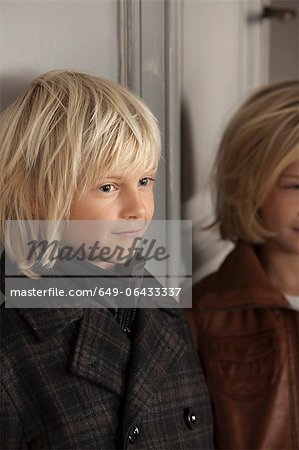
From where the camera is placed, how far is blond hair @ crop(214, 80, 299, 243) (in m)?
1.43

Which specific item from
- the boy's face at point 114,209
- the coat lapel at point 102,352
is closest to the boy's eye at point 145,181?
the boy's face at point 114,209

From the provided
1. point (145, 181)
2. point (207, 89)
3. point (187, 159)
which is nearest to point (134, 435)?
point (145, 181)

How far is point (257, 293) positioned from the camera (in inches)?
56.8

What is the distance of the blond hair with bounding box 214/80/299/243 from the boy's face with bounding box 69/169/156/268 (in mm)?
376

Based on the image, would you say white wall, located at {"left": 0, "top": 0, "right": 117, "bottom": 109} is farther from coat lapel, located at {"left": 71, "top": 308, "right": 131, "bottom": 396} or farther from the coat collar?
the coat collar

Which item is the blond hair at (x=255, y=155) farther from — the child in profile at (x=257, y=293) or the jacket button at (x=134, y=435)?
the jacket button at (x=134, y=435)

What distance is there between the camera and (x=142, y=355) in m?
1.15

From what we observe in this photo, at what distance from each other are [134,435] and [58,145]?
397mm

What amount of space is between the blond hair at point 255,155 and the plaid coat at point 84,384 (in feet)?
1.22

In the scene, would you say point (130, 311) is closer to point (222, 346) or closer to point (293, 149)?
point (222, 346)

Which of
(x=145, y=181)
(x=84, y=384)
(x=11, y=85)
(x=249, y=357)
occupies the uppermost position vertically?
(x=11, y=85)

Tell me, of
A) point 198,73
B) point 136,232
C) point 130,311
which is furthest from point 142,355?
point 198,73

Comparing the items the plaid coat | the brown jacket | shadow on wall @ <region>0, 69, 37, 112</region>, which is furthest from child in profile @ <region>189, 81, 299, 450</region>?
shadow on wall @ <region>0, 69, 37, 112</region>

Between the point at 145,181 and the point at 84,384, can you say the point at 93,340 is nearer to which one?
the point at 84,384
